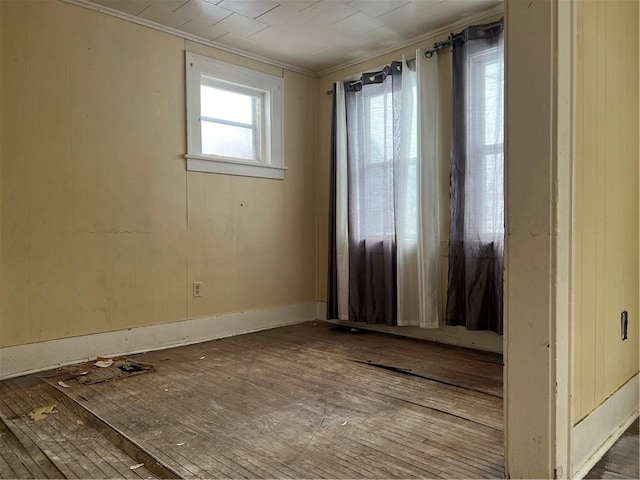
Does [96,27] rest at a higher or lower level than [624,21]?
higher

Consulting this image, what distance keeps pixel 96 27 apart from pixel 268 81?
4.59ft

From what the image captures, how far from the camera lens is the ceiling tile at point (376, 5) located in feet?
9.40

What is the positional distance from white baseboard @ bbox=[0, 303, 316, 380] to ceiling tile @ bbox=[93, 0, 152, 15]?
2.15 metres

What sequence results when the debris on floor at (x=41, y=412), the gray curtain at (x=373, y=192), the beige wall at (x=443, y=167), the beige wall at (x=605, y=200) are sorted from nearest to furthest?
the beige wall at (x=605, y=200), the debris on floor at (x=41, y=412), the beige wall at (x=443, y=167), the gray curtain at (x=373, y=192)

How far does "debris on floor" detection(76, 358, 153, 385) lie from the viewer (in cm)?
255

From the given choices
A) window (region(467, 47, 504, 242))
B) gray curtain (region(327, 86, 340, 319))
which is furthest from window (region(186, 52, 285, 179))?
window (region(467, 47, 504, 242))

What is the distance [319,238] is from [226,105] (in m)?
1.48

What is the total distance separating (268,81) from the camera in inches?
155

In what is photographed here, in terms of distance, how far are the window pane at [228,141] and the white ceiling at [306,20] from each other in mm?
641

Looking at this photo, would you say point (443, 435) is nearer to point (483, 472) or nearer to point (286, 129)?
point (483, 472)

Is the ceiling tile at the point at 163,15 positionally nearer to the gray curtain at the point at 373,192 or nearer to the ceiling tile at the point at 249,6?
the ceiling tile at the point at 249,6

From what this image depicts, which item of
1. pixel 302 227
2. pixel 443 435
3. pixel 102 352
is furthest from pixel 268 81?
pixel 443 435

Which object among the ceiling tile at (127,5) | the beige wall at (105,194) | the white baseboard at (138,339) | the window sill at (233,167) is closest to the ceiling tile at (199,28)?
the beige wall at (105,194)

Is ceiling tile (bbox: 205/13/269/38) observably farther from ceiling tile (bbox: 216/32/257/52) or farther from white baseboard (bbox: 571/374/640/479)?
white baseboard (bbox: 571/374/640/479)
